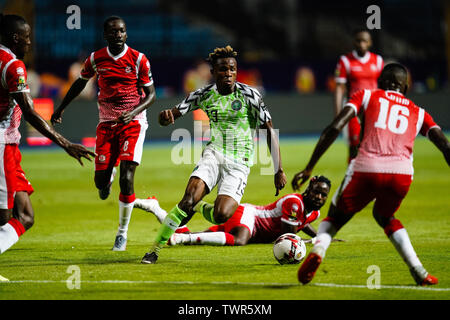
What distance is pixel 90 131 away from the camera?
88.9 feet

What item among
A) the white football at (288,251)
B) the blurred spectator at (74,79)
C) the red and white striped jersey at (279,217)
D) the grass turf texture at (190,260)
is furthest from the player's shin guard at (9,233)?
the blurred spectator at (74,79)

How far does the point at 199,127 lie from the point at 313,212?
61.1ft

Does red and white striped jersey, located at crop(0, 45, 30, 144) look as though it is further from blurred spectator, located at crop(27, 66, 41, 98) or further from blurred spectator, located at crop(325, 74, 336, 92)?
blurred spectator, located at crop(325, 74, 336, 92)

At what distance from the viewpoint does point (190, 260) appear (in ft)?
28.9

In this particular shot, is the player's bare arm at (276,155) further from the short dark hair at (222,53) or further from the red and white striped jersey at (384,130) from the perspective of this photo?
the red and white striped jersey at (384,130)

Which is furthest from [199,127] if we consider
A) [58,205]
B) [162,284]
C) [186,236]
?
[162,284]

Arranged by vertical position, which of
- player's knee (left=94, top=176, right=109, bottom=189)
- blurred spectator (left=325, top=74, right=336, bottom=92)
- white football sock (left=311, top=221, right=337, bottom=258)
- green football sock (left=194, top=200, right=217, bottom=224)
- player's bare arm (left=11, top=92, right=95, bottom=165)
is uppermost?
player's bare arm (left=11, top=92, right=95, bottom=165)

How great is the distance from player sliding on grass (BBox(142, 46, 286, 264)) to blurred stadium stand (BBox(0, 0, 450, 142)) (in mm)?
18545

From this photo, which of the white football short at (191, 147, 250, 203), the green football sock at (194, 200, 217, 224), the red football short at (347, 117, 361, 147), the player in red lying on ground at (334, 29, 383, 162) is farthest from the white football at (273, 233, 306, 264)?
the player in red lying on ground at (334, 29, 383, 162)

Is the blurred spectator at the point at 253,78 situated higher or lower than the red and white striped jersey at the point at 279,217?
lower

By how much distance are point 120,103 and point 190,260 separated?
2.43 metres

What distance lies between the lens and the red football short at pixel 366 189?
702 cm

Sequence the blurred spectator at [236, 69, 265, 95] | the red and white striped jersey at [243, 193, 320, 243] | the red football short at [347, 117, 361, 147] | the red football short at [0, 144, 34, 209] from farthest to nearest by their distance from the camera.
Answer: the blurred spectator at [236, 69, 265, 95], the red football short at [347, 117, 361, 147], the red and white striped jersey at [243, 193, 320, 243], the red football short at [0, 144, 34, 209]

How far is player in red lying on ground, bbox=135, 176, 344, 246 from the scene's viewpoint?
934cm
